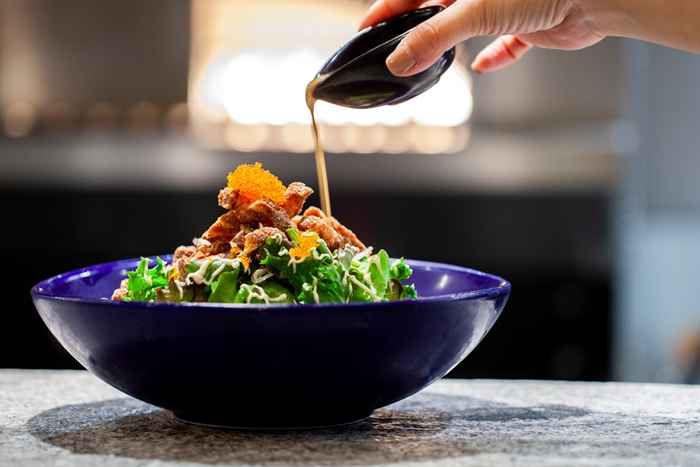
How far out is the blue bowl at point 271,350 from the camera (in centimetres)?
132

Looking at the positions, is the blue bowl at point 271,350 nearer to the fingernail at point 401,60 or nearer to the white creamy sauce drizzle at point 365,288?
the white creamy sauce drizzle at point 365,288

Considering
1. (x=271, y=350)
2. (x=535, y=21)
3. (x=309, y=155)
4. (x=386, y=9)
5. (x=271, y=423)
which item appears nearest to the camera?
(x=271, y=350)

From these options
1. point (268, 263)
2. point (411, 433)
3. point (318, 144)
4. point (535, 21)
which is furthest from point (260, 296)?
point (535, 21)

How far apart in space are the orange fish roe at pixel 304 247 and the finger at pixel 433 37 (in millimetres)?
319

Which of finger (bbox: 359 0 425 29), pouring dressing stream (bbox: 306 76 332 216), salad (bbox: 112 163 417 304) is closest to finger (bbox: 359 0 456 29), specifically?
finger (bbox: 359 0 425 29)

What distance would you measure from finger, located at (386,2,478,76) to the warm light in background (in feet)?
6.76

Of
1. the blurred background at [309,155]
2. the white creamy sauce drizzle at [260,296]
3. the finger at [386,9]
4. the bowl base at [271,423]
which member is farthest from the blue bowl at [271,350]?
the blurred background at [309,155]

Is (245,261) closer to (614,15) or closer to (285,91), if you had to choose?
(614,15)

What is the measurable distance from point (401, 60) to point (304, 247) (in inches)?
13.7

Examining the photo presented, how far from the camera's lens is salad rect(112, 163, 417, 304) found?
4.78ft

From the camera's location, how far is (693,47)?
5.52ft

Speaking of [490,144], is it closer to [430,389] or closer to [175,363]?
[430,389]

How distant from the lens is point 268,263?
1.45 metres

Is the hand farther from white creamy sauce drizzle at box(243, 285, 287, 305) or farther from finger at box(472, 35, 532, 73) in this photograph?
white creamy sauce drizzle at box(243, 285, 287, 305)
